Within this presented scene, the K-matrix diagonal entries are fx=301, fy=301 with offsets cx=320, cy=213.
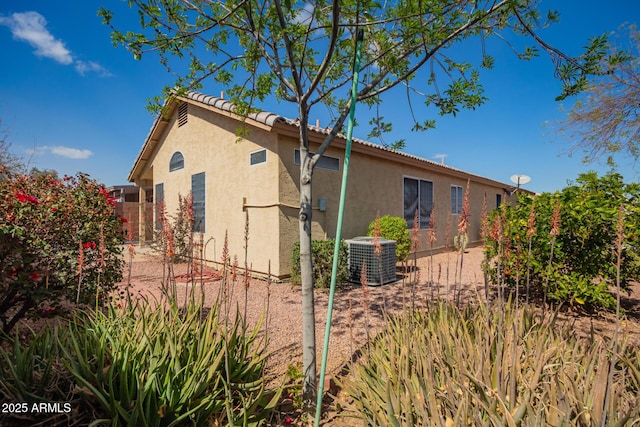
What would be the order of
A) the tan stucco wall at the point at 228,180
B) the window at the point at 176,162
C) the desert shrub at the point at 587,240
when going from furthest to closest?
the window at the point at 176,162 < the tan stucco wall at the point at 228,180 < the desert shrub at the point at 587,240

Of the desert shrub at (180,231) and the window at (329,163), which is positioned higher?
the window at (329,163)

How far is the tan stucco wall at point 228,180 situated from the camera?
703cm

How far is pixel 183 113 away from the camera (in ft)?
32.2

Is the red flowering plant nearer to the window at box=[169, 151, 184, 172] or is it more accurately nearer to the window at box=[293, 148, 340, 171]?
the window at box=[293, 148, 340, 171]

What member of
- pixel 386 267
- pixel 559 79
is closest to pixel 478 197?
pixel 386 267

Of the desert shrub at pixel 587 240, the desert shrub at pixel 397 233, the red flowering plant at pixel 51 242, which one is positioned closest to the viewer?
the red flowering plant at pixel 51 242

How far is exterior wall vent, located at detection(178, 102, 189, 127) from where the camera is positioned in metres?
9.62

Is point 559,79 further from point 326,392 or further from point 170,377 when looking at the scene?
point 170,377

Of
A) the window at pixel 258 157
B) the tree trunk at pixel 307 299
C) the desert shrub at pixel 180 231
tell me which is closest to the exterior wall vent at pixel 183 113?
the window at pixel 258 157

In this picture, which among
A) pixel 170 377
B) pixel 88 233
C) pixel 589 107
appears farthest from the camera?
pixel 589 107

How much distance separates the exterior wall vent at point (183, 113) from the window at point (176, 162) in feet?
3.30

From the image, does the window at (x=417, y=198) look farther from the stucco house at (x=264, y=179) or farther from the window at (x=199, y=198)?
the window at (x=199, y=198)

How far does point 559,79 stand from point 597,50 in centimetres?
33

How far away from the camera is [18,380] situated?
1.75 metres
